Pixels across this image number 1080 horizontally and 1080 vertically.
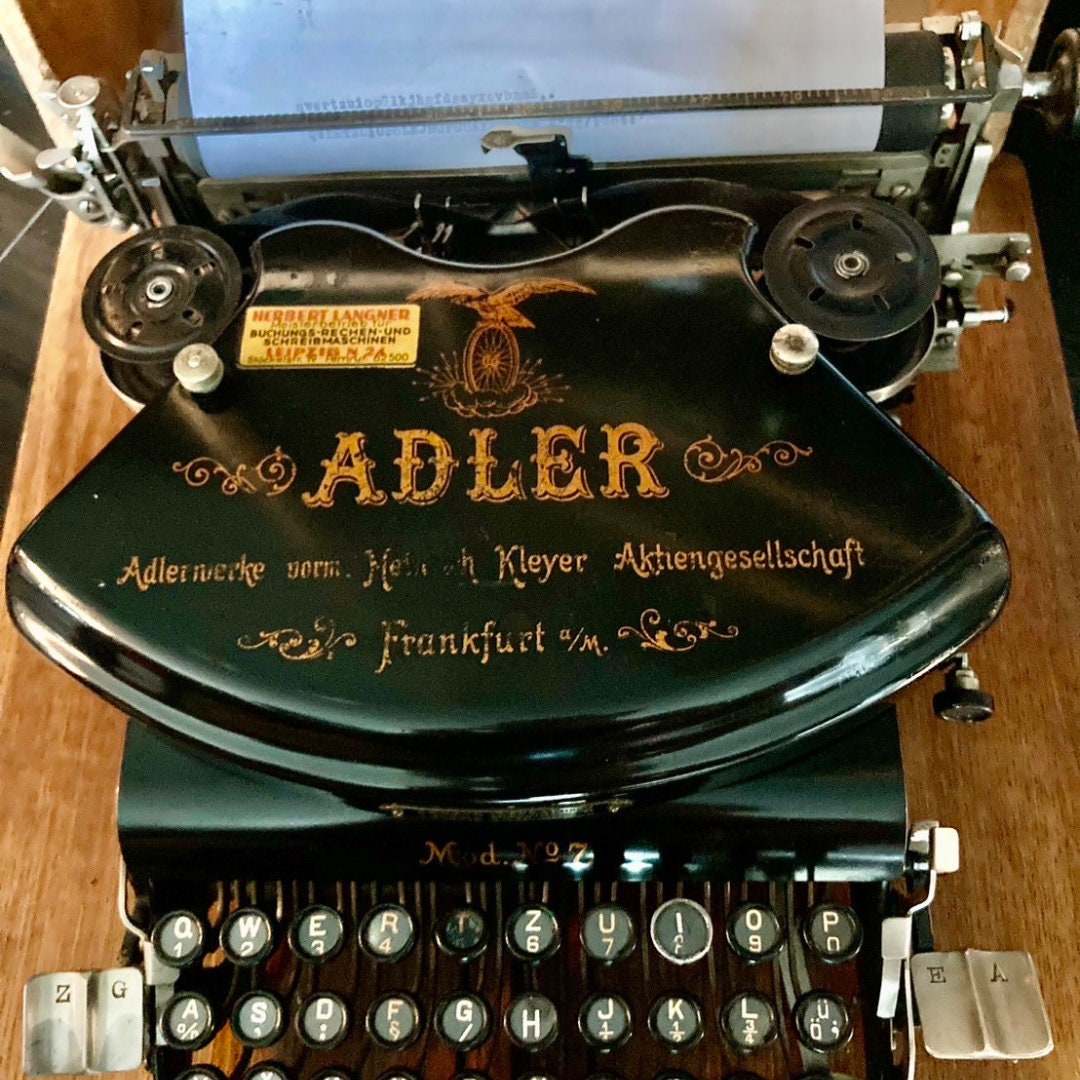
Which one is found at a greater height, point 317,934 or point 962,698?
point 962,698

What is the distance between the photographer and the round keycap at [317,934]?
1.11 m

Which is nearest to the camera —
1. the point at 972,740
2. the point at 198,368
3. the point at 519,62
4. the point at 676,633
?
the point at 676,633

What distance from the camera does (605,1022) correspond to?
1.10 metres

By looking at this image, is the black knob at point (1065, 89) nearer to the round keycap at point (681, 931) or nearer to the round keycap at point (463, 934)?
the round keycap at point (681, 931)

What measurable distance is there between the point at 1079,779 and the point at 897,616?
51 centimetres

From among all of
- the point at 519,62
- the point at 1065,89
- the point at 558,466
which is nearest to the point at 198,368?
the point at 558,466

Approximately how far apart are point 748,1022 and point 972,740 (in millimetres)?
479

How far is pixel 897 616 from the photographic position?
40.3 inches

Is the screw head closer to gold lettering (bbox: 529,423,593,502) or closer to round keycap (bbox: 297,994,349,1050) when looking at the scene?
gold lettering (bbox: 529,423,593,502)

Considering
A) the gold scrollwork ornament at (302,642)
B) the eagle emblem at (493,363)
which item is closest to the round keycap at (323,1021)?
the gold scrollwork ornament at (302,642)

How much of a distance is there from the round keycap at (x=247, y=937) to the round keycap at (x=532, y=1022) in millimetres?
242

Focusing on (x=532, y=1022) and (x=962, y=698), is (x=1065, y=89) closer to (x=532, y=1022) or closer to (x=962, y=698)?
(x=962, y=698)

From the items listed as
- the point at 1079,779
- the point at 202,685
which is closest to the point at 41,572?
the point at 202,685

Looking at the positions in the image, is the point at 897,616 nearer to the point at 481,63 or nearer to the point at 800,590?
the point at 800,590
